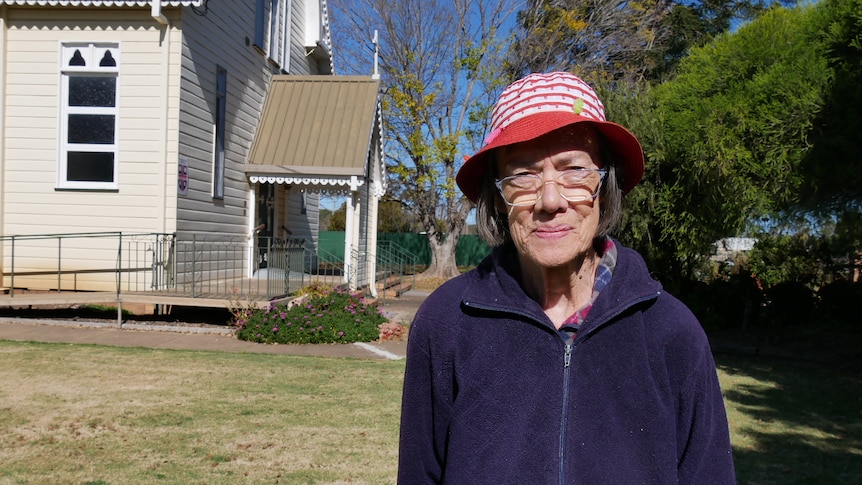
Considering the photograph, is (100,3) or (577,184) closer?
(577,184)

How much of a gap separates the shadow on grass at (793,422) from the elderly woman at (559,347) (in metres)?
4.00

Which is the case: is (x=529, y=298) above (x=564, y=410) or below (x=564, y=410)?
above

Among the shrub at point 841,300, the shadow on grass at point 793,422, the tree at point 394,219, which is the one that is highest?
the tree at point 394,219

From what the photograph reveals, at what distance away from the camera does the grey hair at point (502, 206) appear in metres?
2.13

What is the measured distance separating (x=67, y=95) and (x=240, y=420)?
8418 mm

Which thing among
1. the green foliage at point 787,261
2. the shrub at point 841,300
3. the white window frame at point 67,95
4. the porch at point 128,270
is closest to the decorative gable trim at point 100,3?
the white window frame at point 67,95

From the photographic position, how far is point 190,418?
6086 mm

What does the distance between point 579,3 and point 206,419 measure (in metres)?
24.9

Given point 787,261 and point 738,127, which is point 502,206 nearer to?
point 738,127

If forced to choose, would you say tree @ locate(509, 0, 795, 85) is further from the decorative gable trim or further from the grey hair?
the grey hair

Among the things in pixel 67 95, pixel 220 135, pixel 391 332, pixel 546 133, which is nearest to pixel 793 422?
pixel 391 332

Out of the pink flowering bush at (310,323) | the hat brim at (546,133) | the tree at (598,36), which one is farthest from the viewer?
the tree at (598,36)

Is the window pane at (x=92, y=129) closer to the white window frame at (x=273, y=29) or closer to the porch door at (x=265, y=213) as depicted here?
the porch door at (x=265, y=213)

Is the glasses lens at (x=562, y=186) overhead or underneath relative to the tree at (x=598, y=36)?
underneath
